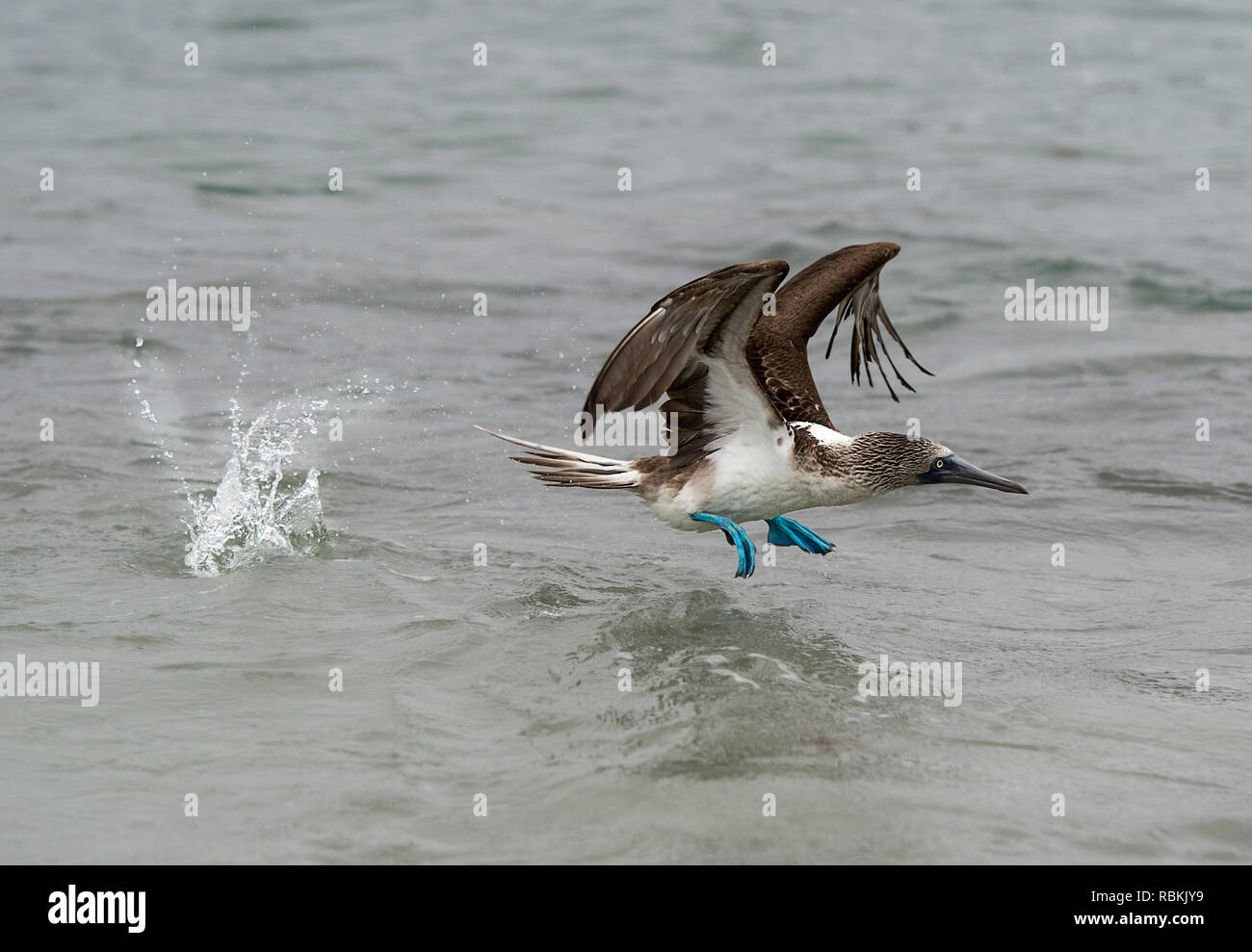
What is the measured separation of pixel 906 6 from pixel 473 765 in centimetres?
2113

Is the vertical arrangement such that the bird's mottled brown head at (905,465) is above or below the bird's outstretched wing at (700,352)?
below

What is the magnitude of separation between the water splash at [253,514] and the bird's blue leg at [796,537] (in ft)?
7.94

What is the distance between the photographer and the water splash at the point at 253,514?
7.59 m

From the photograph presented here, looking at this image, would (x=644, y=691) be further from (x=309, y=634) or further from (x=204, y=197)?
(x=204, y=197)

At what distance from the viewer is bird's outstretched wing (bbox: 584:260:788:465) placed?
5824 millimetres

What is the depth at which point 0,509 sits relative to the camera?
26.8ft

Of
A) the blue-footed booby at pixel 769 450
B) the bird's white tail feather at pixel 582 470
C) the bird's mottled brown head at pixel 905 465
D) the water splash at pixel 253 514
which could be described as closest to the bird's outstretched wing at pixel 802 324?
the blue-footed booby at pixel 769 450

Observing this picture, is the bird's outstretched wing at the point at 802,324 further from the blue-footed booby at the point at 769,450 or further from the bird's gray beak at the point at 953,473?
the bird's gray beak at the point at 953,473

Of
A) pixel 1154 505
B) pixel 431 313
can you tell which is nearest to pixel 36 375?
pixel 431 313

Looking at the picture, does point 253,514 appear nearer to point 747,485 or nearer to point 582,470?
point 582,470

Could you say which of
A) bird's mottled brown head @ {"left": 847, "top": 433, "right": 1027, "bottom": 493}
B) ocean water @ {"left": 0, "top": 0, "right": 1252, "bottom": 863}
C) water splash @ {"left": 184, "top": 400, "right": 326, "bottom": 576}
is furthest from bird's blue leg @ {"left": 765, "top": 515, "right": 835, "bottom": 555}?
water splash @ {"left": 184, "top": 400, "right": 326, "bottom": 576}

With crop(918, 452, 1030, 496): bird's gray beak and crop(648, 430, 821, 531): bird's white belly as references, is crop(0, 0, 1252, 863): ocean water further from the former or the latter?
crop(918, 452, 1030, 496): bird's gray beak

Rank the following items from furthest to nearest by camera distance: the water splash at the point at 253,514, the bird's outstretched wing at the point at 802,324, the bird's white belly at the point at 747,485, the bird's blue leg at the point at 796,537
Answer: the bird's blue leg at the point at 796,537 < the water splash at the point at 253,514 < the bird's outstretched wing at the point at 802,324 < the bird's white belly at the point at 747,485

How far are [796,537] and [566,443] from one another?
252 centimetres
